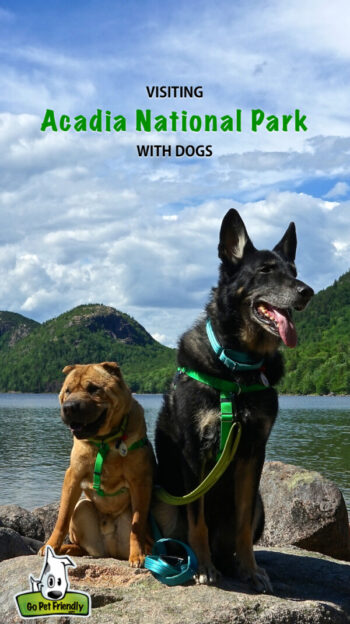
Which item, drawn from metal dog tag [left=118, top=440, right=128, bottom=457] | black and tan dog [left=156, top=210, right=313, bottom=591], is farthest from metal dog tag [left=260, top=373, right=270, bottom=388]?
metal dog tag [left=118, top=440, right=128, bottom=457]

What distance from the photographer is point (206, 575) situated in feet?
16.8

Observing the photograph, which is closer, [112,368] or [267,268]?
[267,268]

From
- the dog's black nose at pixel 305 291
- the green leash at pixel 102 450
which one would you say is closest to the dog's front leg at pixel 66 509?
the green leash at pixel 102 450

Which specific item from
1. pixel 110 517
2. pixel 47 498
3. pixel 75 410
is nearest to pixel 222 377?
pixel 75 410

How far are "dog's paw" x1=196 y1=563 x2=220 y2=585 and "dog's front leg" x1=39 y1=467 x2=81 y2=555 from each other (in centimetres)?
124

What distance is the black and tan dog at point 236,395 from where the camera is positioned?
17.0 ft

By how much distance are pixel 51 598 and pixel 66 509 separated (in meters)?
0.88

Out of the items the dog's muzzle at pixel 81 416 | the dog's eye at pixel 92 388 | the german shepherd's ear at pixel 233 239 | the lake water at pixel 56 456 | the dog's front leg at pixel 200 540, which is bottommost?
the lake water at pixel 56 456

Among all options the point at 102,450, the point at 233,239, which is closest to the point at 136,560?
the point at 102,450

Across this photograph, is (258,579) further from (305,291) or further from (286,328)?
(305,291)

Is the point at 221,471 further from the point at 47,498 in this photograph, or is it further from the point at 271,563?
the point at 47,498

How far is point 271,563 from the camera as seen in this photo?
609 cm

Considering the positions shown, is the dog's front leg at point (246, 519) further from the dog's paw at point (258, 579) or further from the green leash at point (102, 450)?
the green leash at point (102, 450)

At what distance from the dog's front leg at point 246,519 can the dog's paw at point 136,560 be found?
82cm
